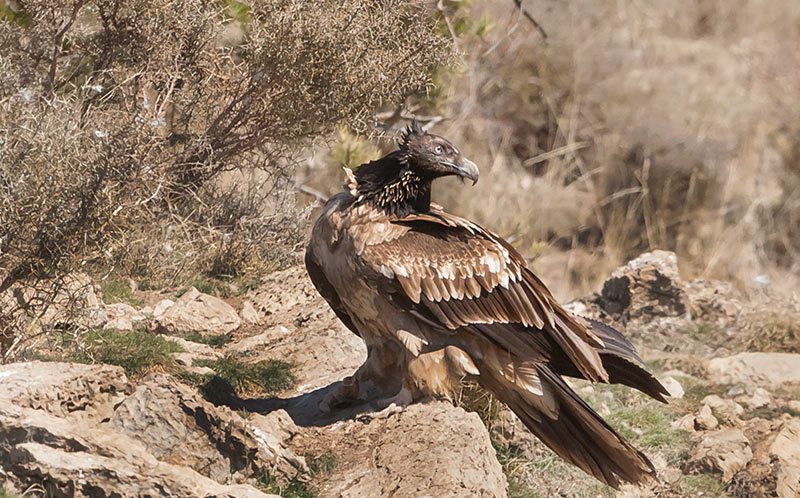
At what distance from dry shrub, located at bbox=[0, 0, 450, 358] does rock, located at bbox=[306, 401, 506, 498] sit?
6.78 feet

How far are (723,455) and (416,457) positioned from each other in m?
2.66

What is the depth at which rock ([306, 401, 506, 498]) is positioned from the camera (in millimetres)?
4676

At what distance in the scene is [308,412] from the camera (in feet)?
19.0

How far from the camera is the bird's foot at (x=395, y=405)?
211 inches

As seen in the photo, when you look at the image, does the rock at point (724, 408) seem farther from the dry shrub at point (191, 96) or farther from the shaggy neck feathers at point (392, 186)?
the dry shrub at point (191, 96)

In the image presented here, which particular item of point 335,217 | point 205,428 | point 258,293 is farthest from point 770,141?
point 205,428

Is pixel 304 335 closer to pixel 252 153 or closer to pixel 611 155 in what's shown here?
pixel 252 153

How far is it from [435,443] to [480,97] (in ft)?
39.5

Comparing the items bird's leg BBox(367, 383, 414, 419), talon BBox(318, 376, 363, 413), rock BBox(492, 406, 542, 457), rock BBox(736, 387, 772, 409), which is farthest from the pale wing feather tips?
rock BBox(736, 387, 772, 409)

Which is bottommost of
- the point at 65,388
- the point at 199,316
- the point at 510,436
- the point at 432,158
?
the point at 510,436

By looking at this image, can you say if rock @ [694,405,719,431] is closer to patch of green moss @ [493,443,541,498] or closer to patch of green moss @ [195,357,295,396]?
patch of green moss @ [493,443,541,498]

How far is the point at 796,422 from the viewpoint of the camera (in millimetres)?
6773

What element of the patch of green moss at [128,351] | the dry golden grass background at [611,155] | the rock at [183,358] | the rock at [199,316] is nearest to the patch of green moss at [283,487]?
the patch of green moss at [128,351]

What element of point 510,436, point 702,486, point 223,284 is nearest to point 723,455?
point 702,486
